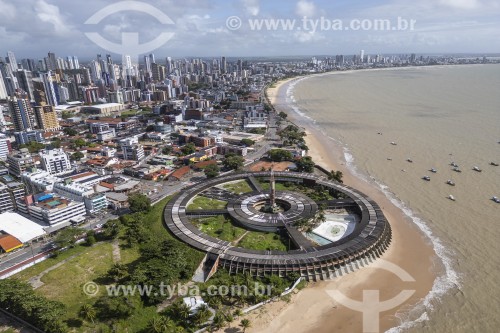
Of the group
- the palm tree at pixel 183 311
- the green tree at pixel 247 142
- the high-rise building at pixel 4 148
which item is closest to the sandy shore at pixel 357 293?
the palm tree at pixel 183 311

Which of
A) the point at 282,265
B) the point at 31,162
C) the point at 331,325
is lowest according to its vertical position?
the point at 331,325

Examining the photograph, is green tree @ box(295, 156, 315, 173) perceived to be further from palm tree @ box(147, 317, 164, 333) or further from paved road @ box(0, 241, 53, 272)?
paved road @ box(0, 241, 53, 272)

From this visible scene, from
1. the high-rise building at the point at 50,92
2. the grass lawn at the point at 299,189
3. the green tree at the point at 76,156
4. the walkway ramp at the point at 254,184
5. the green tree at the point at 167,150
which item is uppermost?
the high-rise building at the point at 50,92

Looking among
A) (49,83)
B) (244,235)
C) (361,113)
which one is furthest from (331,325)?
(49,83)

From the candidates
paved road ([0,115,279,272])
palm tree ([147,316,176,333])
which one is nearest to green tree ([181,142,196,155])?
paved road ([0,115,279,272])

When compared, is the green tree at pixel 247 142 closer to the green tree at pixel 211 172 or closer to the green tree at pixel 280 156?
the green tree at pixel 280 156

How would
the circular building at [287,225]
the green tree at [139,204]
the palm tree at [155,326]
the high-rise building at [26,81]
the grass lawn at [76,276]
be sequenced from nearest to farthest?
the palm tree at [155,326] < the grass lawn at [76,276] < the circular building at [287,225] < the green tree at [139,204] < the high-rise building at [26,81]

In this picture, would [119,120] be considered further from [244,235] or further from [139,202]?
[244,235]
